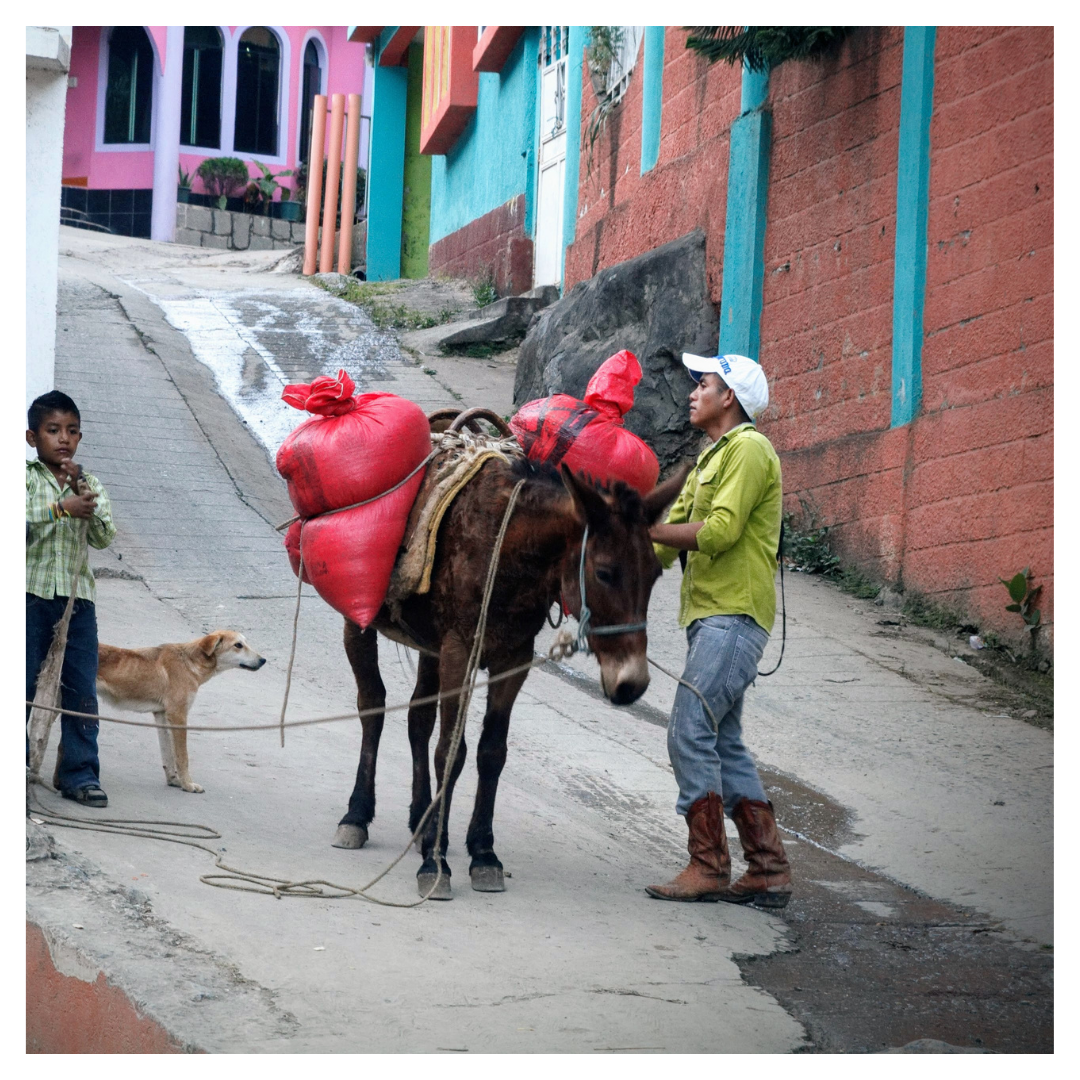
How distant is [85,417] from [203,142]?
1788 cm

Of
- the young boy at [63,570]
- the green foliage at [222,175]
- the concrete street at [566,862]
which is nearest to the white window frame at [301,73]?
the green foliage at [222,175]

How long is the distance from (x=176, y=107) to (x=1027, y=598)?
2345 cm

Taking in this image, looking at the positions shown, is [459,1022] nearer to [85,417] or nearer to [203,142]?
[85,417]

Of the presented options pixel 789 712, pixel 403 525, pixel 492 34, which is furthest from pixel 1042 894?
pixel 492 34

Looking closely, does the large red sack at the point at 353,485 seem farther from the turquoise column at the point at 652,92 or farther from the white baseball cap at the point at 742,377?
the turquoise column at the point at 652,92

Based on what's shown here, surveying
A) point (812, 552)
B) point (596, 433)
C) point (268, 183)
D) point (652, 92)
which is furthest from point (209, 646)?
point (268, 183)

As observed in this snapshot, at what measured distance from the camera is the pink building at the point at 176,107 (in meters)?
25.8

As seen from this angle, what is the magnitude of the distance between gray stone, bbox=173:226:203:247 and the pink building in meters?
0.14

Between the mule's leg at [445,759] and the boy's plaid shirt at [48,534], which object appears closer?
the mule's leg at [445,759]

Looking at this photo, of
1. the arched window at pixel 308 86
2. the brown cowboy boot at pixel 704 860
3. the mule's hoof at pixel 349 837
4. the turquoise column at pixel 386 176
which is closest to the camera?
the brown cowboy boot at pixel 704 860

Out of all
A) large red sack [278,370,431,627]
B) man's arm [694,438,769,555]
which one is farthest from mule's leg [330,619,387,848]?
man's arm [694,438,769,555]

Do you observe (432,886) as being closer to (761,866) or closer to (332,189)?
(761,866)

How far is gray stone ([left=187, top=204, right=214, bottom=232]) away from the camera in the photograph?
2605 centimetres

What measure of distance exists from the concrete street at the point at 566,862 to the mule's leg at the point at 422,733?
0.61 feet
